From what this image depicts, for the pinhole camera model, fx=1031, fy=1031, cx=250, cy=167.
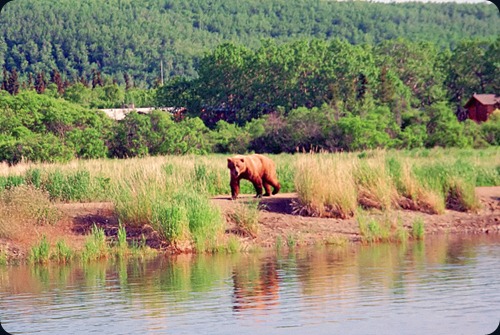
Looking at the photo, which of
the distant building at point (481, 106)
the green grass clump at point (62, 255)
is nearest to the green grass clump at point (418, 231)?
the green grass clump at point (62, 255)

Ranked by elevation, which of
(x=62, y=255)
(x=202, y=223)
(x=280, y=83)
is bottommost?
(x=62, y=255)

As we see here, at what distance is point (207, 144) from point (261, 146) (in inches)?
112

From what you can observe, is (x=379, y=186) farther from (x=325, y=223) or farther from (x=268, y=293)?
(x=268, y=293)

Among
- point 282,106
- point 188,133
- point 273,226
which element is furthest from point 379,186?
point 282,106

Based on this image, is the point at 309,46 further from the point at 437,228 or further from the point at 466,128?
the point at 437,228

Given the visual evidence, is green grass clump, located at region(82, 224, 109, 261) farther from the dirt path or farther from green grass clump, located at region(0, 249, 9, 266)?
the dirt path

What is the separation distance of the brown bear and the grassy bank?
0.63 metres

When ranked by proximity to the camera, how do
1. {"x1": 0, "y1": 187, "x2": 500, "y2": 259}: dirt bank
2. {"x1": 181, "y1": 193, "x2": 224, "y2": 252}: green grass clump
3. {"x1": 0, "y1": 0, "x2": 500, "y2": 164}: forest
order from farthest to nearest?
{"x1": 0, "y1": 0, "x2": 500, "y2": 164}: forest → {"x1": 0, "y1": 187, "x2": 500, "y2": 259}: dirt bank → {"x1": 181, "y1": 193, "x2": 224, "y2": 252}: green grass clump

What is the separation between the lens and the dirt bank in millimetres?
19000

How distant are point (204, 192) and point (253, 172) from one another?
5.50ft

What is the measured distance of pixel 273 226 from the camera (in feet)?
66.4

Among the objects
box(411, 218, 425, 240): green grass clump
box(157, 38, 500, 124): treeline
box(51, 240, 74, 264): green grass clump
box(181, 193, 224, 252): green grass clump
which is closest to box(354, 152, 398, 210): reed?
box(411, 218, 425, 240): green grass clump

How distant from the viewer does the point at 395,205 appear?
71.4 ft

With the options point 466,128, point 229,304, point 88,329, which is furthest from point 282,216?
point 466,128
